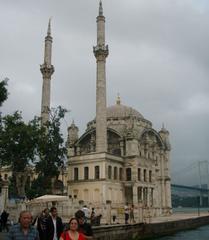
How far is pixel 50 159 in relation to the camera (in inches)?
1516

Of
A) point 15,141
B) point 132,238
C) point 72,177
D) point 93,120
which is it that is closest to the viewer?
point 132,238

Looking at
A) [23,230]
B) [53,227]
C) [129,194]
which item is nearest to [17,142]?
[129,194]

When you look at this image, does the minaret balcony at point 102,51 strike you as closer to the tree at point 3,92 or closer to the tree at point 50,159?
the tree at point 50,159

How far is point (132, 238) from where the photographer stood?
84.7 ft

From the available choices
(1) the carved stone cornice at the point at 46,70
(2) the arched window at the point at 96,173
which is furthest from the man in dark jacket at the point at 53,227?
(1) the carved stone cornice at the point at 46,70

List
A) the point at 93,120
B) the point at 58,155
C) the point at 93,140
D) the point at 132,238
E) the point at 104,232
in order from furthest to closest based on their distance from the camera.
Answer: the point at 93,120
the point at 93,140
the point at 58,155
the point at 132,238
the point at 104,232

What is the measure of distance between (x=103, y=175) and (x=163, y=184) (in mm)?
19823

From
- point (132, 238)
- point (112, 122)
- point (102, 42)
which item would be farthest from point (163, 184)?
point (132, 238)

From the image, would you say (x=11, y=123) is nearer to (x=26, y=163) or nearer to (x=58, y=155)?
(x=26, y=163)

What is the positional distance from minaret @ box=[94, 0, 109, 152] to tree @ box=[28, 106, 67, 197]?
444cm

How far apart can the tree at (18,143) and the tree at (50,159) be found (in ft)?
9.55

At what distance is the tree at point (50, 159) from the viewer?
38128 millimetres

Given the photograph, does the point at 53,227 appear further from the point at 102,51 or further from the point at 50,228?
the point at 102,51

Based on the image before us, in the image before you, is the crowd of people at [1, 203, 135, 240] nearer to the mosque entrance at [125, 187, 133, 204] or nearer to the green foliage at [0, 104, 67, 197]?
the green foliage at [0, 104, 67, 197]
